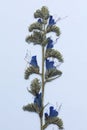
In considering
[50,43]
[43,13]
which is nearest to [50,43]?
[50,43]

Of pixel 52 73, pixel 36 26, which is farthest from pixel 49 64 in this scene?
pixel 36 26

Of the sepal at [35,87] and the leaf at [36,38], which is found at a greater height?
the leaf at [36,38]

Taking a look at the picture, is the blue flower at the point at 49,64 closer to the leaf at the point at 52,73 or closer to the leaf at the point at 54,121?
the leaf at the point at 52,73

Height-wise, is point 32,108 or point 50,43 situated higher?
point 50,43

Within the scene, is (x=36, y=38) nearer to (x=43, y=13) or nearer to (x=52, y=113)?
(x=43, y=13)

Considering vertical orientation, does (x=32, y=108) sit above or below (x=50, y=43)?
below

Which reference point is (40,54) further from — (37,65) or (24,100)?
(24,100)

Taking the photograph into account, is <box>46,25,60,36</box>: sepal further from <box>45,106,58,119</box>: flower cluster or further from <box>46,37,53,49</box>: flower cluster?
<box>45,106,58,119</box>: flower cluster

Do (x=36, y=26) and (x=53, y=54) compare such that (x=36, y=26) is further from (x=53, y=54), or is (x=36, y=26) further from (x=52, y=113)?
(x=52, y=113)

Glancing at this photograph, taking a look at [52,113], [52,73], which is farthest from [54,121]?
[52,73]

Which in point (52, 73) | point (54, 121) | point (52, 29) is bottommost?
point (54, 121)

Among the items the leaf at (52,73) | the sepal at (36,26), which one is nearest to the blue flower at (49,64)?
the leaf at (52,73)
